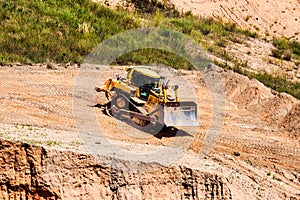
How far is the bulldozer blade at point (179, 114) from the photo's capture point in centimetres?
1298

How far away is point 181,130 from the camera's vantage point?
14.1 meters

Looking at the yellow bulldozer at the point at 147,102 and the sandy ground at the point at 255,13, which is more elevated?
the yellow bulldozer at the point at 147,102

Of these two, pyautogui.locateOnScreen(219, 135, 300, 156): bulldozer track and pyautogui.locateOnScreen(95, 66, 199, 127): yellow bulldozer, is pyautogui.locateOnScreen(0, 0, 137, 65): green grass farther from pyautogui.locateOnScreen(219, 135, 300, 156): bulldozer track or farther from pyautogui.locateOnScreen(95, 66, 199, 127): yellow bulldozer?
pyautogui.locateOnScreen(219, 135, 300, 156): bulldozer track

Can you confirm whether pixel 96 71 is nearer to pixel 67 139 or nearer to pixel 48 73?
pixel 48 73

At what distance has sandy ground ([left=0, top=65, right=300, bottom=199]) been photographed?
33.9ft

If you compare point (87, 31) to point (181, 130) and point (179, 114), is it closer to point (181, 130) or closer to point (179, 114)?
point (181, 130)

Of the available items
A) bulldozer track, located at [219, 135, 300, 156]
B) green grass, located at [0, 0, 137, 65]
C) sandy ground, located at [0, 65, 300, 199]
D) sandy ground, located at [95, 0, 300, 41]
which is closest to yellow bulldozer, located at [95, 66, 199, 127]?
sandy ground, located at [0, 65, 300, 199]

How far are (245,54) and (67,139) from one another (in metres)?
16.9

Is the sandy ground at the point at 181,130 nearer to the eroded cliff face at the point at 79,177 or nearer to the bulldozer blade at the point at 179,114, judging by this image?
the eroded cliff face at the point at 79,177

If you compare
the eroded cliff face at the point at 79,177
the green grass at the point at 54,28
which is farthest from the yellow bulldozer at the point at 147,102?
the green grass at the point at 54,28

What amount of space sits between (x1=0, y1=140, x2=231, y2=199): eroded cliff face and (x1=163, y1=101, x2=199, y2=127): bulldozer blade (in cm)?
337

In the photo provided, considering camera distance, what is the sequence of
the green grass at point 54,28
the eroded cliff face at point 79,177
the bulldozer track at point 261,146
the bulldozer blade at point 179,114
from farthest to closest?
the green grass at point 54,28 < the bulldozer track at point 261,146 < the bulldozer blade at point 179,114 < the eroded cliff face at point 79,177

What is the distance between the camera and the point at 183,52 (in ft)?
75.7

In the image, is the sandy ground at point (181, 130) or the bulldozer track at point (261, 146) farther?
the bulldozer track at point (261, 146)
